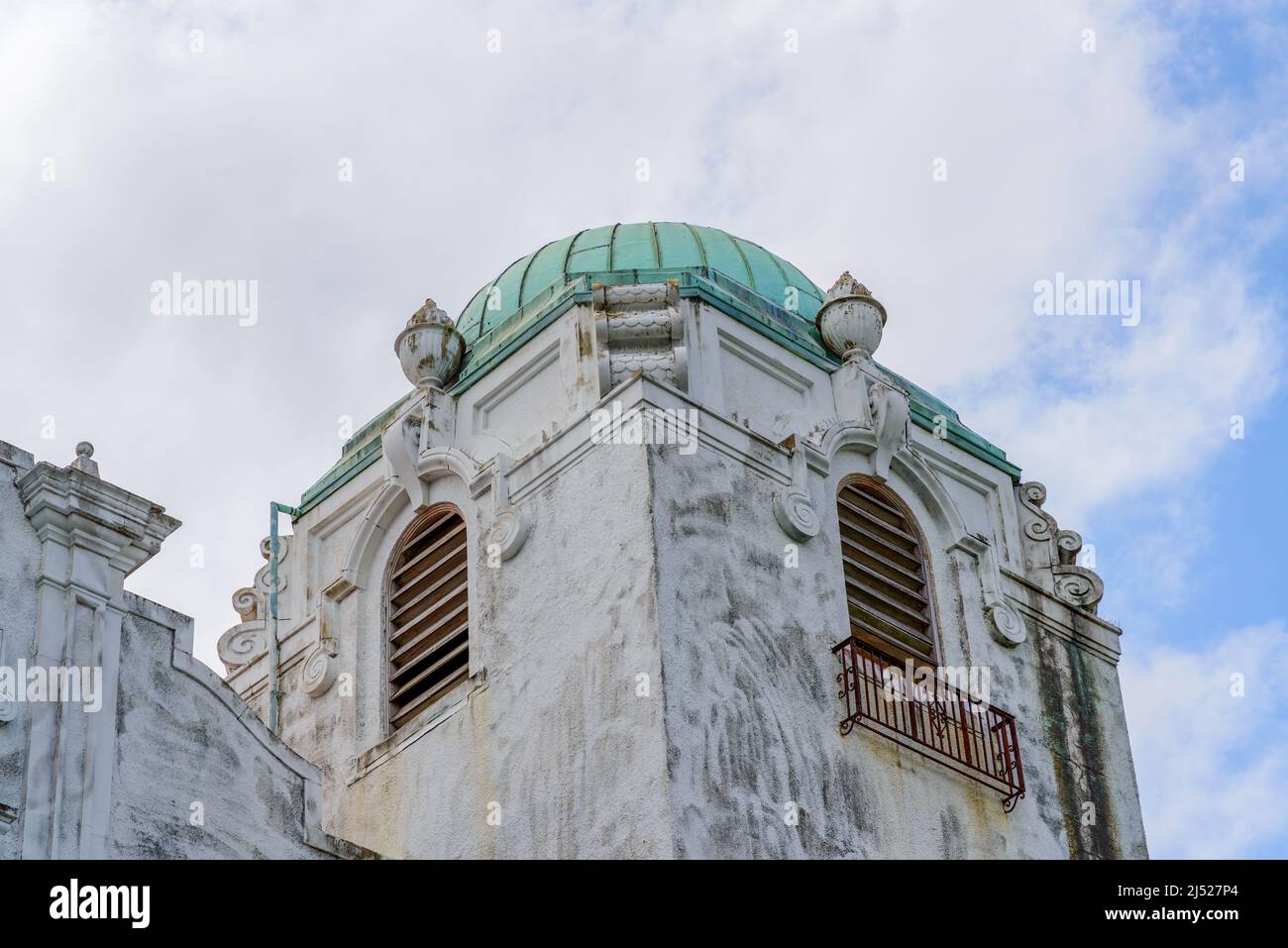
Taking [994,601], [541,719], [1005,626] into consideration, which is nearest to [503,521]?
[541,719]

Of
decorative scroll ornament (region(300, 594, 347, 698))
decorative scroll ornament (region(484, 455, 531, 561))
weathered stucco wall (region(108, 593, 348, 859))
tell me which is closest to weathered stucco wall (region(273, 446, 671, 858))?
decorative scroll ornament (region(484, 455, 531, 561))

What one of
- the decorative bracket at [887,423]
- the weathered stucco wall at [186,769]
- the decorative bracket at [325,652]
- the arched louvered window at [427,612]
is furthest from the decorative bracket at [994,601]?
the weathered stucco wall at [186,769]

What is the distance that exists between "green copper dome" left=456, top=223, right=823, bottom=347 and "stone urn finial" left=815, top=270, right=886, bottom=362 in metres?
0.32

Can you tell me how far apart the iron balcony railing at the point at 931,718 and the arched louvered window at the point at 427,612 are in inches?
168

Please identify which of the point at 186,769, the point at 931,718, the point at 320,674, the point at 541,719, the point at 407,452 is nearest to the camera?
the point at 186,769

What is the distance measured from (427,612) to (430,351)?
129 inches

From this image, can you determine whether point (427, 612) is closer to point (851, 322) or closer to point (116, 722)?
point (851, 322)

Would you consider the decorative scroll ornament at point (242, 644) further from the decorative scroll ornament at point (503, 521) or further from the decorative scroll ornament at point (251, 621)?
the decorative scroll ornament at point (503, 521)

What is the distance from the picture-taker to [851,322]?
114ft

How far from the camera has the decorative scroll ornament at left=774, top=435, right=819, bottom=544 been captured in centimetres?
3170

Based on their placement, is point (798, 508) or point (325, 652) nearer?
point (798, 508)

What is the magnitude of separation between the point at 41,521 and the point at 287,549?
9.71m
